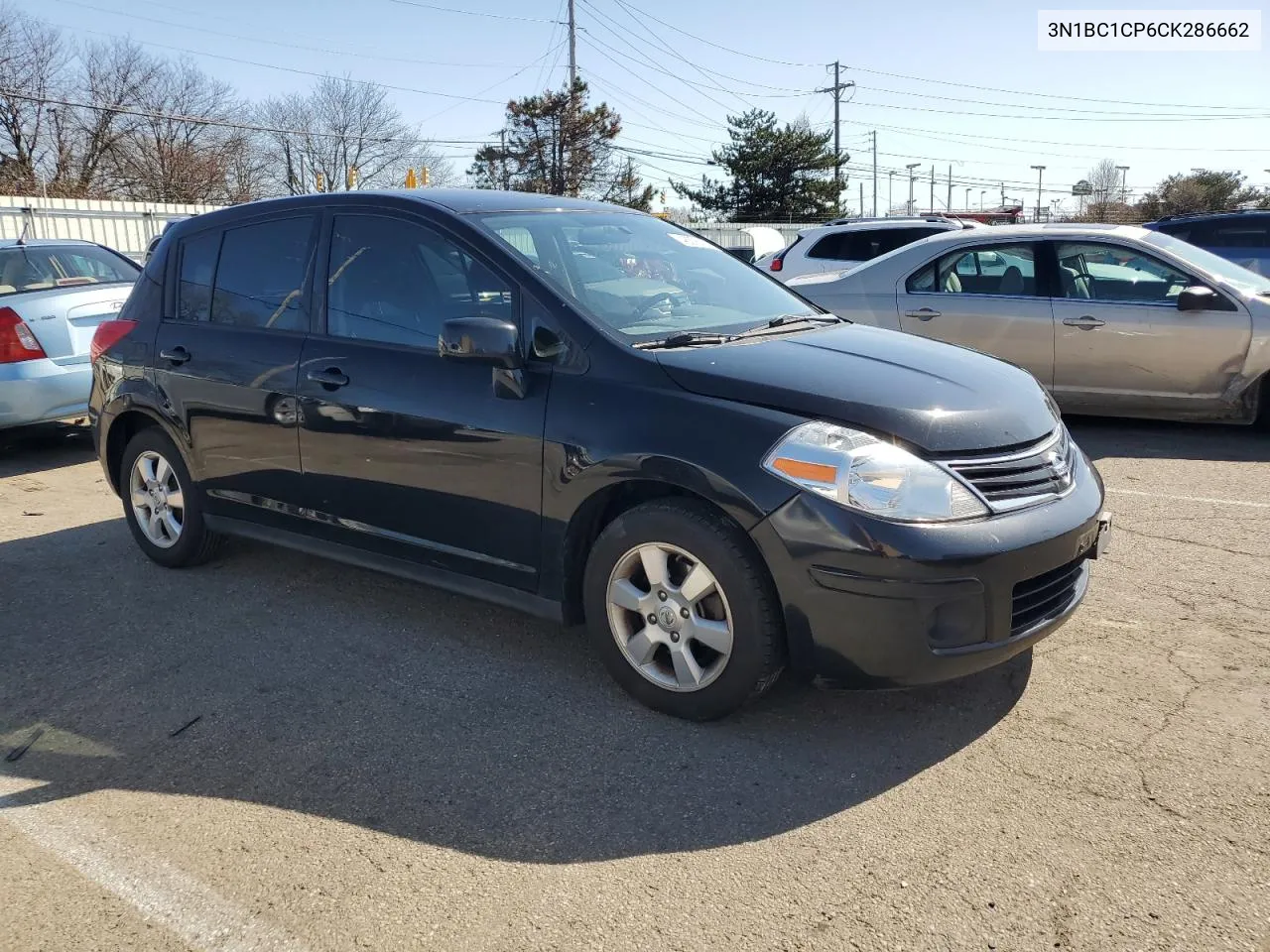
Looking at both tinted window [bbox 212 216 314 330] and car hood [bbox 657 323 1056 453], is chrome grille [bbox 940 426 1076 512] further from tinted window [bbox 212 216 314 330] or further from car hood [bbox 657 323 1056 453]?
tinted window [bbox 212 216 314 330]

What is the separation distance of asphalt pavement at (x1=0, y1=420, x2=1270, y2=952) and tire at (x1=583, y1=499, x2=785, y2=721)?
6.3 inches

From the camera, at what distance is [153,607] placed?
15.7 ft

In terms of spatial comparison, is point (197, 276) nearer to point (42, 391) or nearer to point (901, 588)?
point (42, 391)

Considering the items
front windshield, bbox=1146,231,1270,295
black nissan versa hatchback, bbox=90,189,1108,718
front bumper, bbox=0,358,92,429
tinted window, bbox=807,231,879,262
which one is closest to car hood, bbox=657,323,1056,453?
black nissan versa hatchback, bbox=90,189,1108,718

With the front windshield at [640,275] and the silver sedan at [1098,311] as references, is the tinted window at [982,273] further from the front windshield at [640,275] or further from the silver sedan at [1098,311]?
the front windshield at [640,275]

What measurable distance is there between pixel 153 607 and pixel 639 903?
3146 mm

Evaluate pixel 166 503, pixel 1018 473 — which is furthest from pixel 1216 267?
pixel 166 503

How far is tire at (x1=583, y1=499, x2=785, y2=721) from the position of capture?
3.21m

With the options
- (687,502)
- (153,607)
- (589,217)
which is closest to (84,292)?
(153,607)

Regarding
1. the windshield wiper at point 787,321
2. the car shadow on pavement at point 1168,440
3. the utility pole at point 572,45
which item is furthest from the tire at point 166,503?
the utility pole at point 572,45

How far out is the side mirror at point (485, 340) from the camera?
3.58m

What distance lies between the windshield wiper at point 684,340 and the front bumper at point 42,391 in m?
5.60

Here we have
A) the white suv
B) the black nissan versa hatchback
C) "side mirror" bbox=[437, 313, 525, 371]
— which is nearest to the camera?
the black nissan versa hatchback

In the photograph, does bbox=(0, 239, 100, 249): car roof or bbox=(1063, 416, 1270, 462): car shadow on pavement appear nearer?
bbox=(1063, 416, 1270, 462): car shadow on pavement
